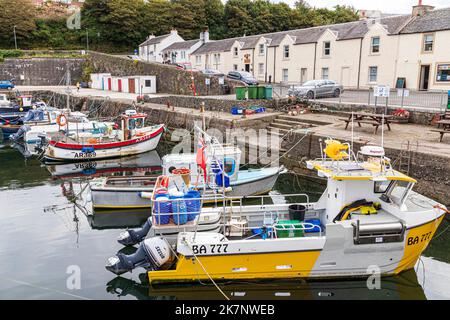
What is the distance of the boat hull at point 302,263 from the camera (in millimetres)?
8773

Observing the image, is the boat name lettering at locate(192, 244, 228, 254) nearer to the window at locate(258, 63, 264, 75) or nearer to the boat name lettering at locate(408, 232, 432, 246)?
the boat name lettering at locate(408, 232, 432, 246)

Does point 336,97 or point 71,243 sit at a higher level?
point 336,97

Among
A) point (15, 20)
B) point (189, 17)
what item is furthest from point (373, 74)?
point (15, 20)

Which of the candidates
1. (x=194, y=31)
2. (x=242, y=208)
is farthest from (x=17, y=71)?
(x=242, y=208)

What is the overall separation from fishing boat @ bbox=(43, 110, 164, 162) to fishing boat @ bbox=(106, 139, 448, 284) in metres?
13.5

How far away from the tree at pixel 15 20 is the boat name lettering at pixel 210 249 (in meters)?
58.9

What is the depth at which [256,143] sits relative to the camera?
20.0 metres

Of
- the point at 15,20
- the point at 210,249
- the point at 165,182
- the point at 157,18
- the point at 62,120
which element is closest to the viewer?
the point at 210,249

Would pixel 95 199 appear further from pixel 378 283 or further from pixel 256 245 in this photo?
pixel 378 283

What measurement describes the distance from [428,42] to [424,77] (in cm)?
223

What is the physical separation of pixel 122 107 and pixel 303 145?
61.6 feet

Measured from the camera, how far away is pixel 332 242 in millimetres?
8758

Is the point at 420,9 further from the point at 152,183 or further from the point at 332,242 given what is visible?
the point at 332,242

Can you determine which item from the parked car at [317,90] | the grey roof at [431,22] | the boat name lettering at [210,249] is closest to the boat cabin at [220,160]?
the boat name lettering at [210,249]
